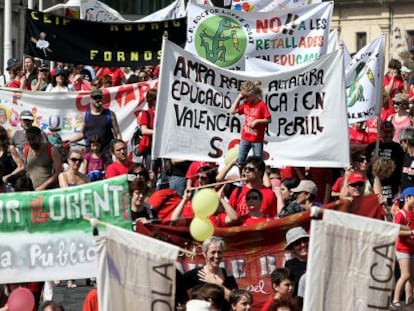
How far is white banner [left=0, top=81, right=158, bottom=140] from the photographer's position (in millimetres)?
19156

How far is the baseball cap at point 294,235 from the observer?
1230 cm

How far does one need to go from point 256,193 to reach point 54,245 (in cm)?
285

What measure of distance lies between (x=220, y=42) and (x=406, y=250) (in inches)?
207

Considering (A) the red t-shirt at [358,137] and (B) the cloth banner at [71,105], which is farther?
(A) the red t-shirt at [358,137]

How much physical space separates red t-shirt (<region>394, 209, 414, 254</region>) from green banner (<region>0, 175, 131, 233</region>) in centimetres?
395

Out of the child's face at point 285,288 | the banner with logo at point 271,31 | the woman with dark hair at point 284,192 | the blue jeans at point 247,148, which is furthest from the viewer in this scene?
the banner with logo at point 271,31

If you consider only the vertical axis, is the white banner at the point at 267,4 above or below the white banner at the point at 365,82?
above

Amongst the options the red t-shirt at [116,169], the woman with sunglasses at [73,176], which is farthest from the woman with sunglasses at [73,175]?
the red t-shirt at [116,169]

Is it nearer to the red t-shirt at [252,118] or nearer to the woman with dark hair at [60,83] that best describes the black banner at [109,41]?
the woman with dark hair at [60,83]

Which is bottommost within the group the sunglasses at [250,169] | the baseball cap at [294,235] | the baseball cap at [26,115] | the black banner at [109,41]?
the baseball cap at [294,235]

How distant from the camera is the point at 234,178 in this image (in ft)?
50.7

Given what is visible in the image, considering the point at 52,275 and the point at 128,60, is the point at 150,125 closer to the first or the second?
the point at 128,60

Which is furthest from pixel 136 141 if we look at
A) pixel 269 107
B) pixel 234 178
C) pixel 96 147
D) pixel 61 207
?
pixel 61 207

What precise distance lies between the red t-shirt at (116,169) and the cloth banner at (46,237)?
4.67 m
